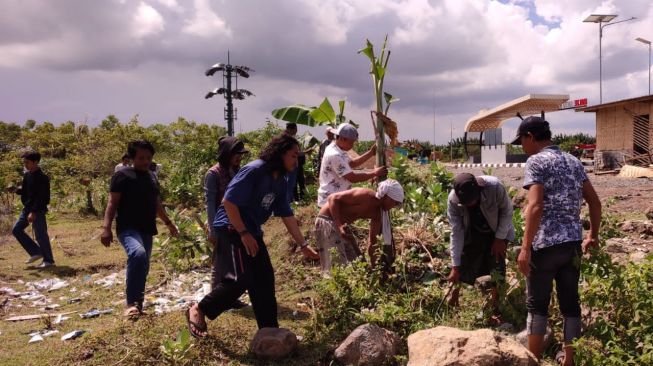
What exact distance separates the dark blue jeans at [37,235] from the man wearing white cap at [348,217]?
174 inches

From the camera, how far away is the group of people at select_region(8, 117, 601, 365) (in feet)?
9.70

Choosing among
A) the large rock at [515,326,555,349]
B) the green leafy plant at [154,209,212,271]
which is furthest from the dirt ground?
the green leafy plant at [154,209,212,271]

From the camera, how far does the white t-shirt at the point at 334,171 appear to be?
461 centimetres

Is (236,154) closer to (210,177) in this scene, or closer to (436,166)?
(210,177)

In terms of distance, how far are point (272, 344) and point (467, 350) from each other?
1276mm

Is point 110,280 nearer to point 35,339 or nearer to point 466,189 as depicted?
point 35,339

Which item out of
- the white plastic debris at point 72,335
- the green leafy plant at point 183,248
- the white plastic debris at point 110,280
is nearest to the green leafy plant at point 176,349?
the white plastic debris at point 72,335

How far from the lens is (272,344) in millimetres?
3377

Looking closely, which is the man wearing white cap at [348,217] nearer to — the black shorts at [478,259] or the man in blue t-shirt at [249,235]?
the black shorts at [478,259]

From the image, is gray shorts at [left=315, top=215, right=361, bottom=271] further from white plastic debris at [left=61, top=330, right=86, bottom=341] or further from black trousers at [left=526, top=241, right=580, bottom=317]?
white plastic debris at [left=61, top=330, right=86, bottom=341]

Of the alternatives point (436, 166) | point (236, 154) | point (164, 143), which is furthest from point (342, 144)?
point (164, 143)

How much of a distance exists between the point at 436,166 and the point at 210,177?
3.88 metres

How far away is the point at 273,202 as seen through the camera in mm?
3660

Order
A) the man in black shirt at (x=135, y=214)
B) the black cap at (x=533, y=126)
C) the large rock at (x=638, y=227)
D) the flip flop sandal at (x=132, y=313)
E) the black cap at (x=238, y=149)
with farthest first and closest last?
the large rock at (x=638, y=227) → the black cap at (x=238, y=149) → the man in black shirt at (x=135, y=214) → the flip flop sandal at (x=132, y=313) → the black cap at (x=533, y=126)
